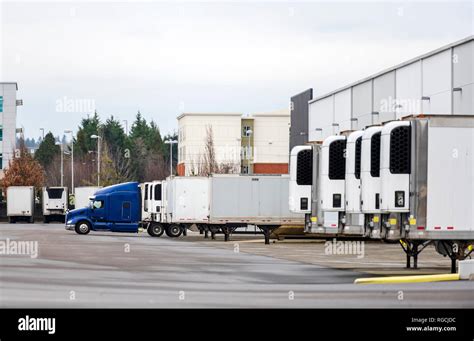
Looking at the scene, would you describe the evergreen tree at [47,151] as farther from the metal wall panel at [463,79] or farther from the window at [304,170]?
the window at [304,170]

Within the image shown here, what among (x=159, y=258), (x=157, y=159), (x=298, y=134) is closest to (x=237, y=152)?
(x=157, y=159)

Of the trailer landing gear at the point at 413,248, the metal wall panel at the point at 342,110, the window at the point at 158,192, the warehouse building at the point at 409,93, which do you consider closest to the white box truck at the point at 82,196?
the window at the point at 158,192

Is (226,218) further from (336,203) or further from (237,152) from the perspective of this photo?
(237,152)

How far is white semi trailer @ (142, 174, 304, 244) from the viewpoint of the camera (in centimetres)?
5344

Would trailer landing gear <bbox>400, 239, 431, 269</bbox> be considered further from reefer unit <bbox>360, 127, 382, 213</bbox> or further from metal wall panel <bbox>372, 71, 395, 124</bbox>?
metal wall panel <bbox>372, 71, 395, 124</bbox>

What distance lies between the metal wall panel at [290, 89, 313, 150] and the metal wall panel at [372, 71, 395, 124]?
1987cm

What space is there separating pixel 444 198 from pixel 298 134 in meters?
54.9

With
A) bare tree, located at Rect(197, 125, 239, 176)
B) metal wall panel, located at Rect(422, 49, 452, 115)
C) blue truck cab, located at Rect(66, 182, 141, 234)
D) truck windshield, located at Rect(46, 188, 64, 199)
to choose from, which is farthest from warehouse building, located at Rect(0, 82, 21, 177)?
metal wall panel, located at Rect(422, 49, 452, 115)

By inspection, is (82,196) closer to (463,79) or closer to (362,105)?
(362,105)

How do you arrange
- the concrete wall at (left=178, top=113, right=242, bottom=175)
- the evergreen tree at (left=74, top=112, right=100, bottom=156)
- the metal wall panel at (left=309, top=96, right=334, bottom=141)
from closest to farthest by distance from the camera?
1. the metal wall panel at (left=309, top=96, right=334, bottom=141)
2. the concrete wall at (left=178, top=113, right=242, bottom=175)
3. the evergreen tree at (left=74, top=112, right=100, bottom=156)

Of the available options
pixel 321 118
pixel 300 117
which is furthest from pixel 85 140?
pixel 321 118

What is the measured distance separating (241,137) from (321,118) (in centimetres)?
6127

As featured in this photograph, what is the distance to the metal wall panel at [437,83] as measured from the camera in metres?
46.6

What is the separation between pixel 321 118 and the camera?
71.7 meters
